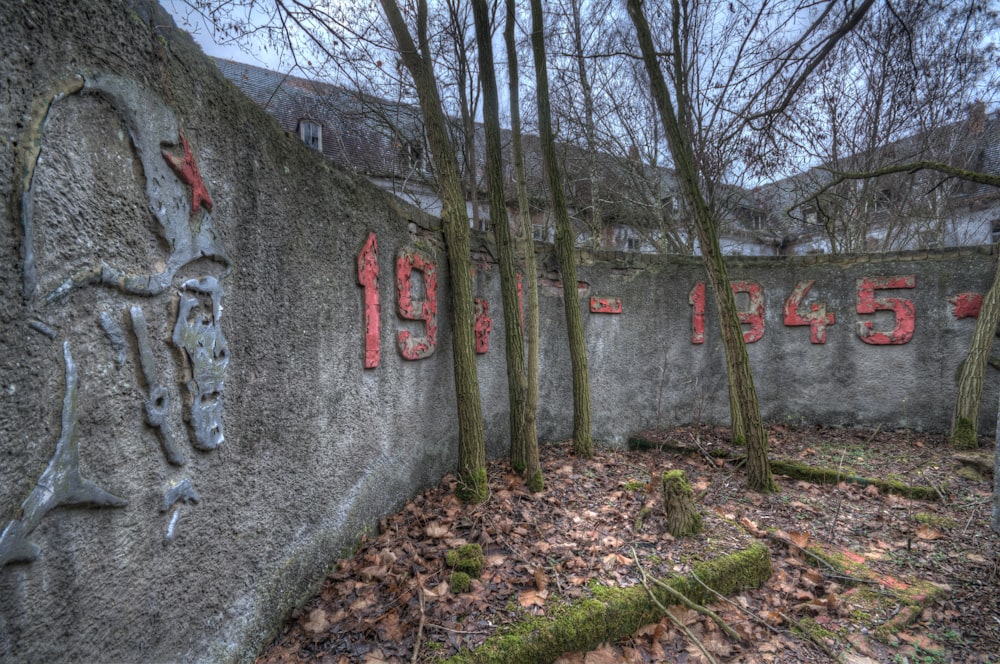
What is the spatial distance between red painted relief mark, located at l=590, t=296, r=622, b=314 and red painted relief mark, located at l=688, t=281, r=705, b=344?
105cm

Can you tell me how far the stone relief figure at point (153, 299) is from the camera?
1.16 meters

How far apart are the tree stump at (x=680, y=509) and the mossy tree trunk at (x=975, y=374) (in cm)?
421

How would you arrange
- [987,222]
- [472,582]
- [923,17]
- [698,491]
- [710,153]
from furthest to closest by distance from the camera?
[987,222]
[710,153]
[923,17]
[698,491]
[472,582]

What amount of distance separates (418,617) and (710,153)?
7.73 m

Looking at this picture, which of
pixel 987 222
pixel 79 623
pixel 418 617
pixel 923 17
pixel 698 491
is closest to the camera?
pixel 79 623

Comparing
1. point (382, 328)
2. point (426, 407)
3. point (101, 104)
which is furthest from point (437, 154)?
point (101, 104)

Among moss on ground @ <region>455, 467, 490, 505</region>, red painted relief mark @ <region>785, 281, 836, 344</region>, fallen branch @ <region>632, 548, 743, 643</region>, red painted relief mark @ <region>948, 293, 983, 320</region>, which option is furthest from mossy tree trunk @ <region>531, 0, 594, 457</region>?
red painted relief mark @ <region>948, 293, 983, 320</region>

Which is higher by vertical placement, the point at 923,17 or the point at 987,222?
the point at 923,17

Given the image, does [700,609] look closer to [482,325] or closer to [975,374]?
[482,325]

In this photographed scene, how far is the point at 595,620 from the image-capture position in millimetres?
2172

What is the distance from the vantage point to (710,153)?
7.45 meters

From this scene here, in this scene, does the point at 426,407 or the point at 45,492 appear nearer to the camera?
the point at 45,492

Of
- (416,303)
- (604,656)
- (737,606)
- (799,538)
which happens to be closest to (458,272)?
(416,303)

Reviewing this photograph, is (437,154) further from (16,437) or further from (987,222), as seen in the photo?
(987,222)
